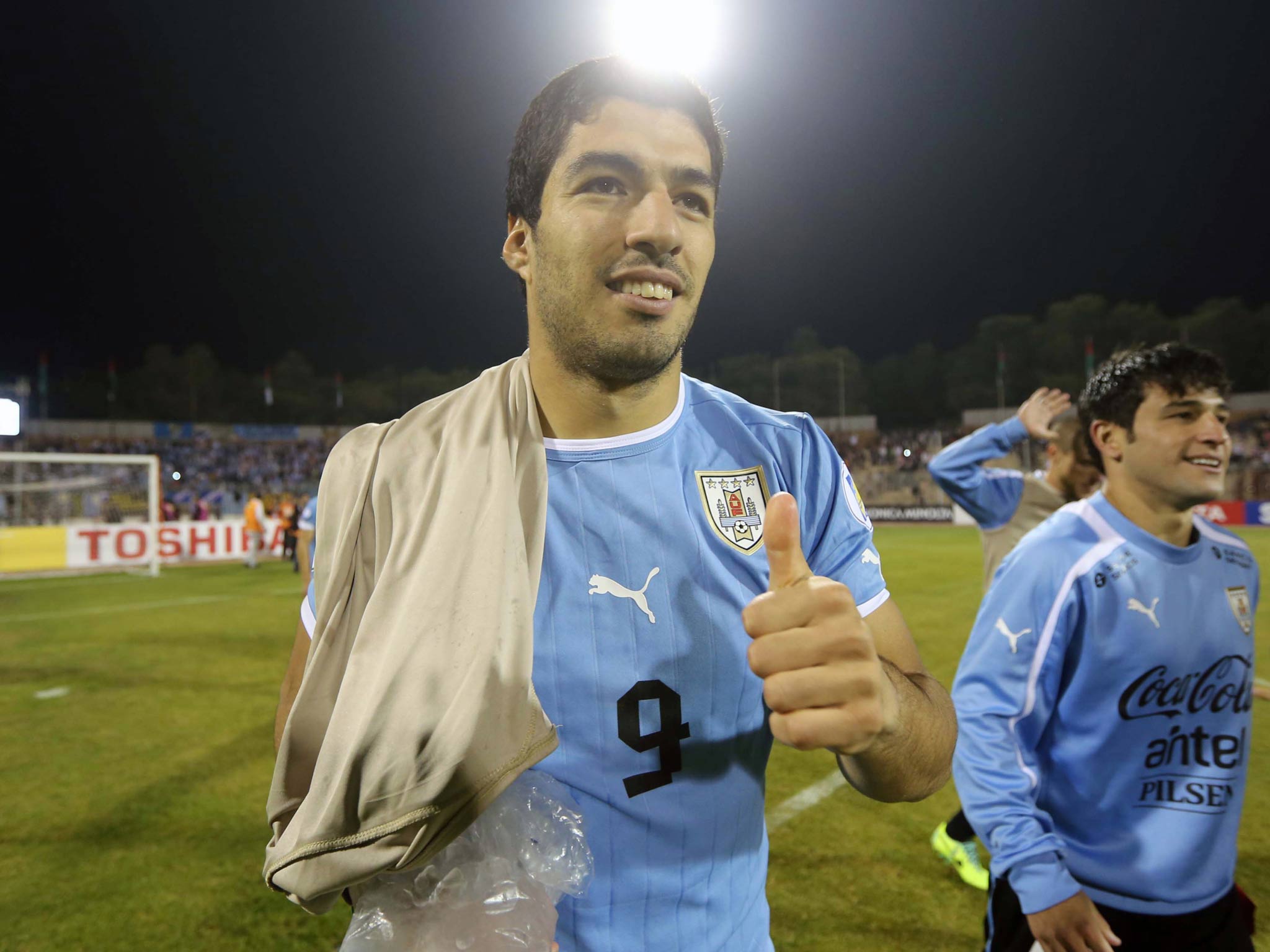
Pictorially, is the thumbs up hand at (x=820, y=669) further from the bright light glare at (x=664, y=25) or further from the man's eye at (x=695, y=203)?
the bright light glare at (x=664, y=25)

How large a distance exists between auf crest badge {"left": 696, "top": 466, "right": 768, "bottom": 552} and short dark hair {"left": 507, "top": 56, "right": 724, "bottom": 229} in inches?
23.2

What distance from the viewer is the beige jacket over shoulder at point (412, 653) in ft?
3.99

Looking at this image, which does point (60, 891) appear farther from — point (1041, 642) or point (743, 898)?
point (1041, 642)

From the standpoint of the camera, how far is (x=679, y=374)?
5.72 feet

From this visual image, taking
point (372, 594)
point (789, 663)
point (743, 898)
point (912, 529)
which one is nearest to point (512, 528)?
point (372, 594)

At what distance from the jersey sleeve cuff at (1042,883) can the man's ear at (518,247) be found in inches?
79.9

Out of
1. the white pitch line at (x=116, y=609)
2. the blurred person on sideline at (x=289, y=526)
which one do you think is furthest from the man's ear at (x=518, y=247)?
the blurred person on sideline at (x=289, y=526)

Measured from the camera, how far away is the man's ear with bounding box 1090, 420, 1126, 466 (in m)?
2.72

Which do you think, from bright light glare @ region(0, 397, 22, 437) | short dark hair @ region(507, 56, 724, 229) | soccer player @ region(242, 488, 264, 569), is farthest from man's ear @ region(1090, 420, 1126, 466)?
soccer player @ region(242, 488, 264, 569)

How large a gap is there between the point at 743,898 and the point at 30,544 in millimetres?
19201

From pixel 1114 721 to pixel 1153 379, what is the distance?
1146 mm

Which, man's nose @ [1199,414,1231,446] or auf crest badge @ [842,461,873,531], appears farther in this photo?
man's nose @ [1199,414,1231,446]

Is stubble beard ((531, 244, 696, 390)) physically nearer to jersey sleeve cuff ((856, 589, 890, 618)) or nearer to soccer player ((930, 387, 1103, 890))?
jersey sleeve cuff ((856, 589, 890, 618))

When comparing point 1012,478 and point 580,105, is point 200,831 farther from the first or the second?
point 1012,478
